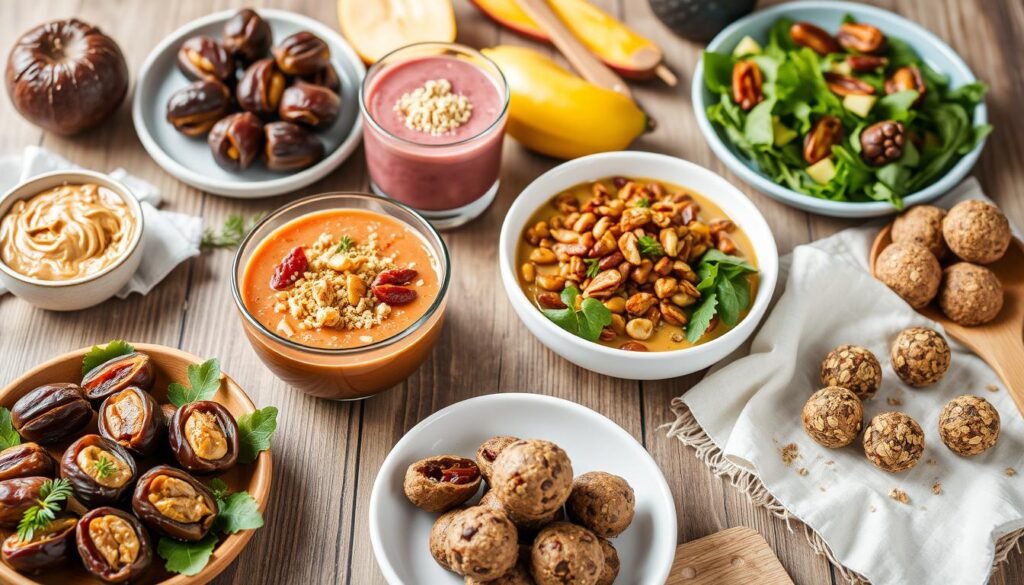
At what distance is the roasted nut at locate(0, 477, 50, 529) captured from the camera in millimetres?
1929

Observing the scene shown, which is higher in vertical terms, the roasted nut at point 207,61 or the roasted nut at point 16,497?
the roasted nut at point 207,61

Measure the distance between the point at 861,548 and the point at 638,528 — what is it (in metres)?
0.53

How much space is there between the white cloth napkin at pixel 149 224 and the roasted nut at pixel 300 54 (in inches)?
20.8

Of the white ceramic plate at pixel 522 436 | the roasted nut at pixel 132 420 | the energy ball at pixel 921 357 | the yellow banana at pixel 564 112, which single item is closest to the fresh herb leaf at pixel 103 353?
the roasted nut at pixel 132 420

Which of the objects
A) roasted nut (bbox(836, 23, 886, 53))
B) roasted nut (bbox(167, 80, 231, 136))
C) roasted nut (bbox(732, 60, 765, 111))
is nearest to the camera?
roasted nut (bbox(167, 80, 231, 136))

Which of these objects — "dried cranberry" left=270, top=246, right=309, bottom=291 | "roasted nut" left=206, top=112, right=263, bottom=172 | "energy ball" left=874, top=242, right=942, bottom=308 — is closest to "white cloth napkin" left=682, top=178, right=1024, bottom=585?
"energy ball" left=874, top=242, right=942, bottom=308

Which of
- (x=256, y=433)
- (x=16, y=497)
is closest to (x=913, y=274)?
(x=256, y=433)

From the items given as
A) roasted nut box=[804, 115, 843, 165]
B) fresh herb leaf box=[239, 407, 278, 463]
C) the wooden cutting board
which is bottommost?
the wooden cutting board

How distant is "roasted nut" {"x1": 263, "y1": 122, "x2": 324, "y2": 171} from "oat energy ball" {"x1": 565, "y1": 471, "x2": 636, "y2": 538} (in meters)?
A: 1.32

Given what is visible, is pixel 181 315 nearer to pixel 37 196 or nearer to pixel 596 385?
pixel 37 196

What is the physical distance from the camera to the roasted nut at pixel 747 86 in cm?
302

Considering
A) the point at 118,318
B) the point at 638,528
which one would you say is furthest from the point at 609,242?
the point at 118,318

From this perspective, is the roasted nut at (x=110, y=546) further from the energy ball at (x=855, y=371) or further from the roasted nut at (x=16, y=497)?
the energy ball at (x=855, y=371)

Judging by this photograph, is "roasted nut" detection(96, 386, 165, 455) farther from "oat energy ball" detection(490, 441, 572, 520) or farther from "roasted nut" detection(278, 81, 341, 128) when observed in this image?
"roasted nut" detection(278, 81, 341, 128)
